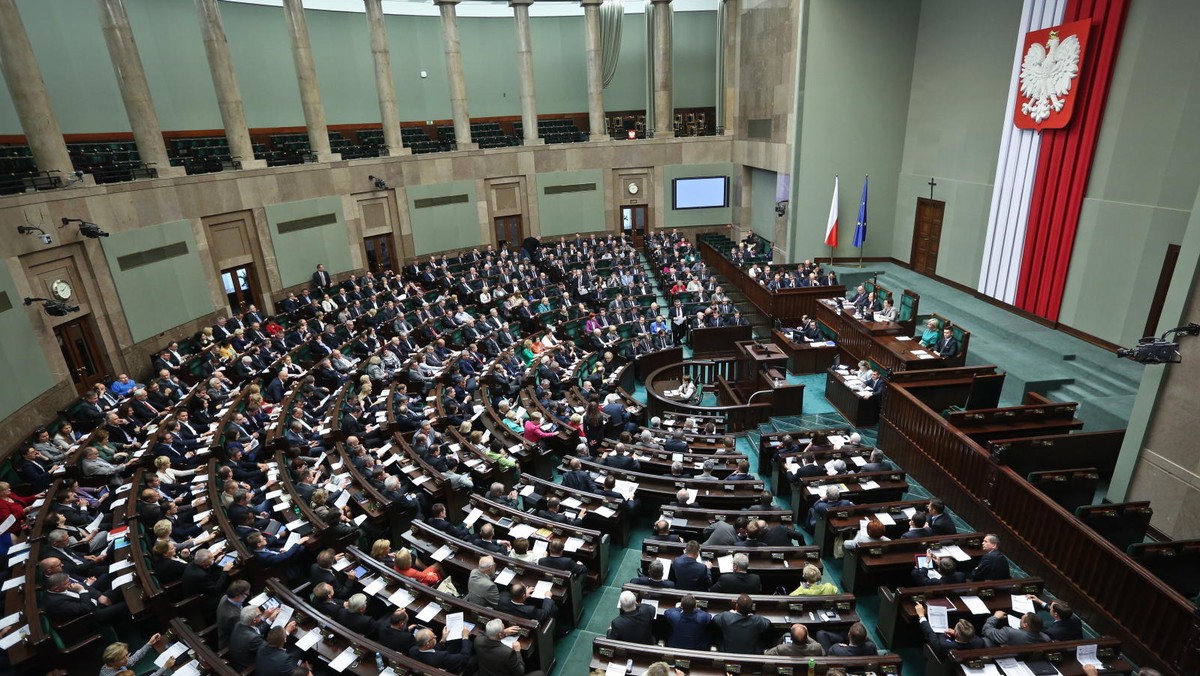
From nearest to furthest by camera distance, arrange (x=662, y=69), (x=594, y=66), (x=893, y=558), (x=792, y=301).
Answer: (x=893, y=558)
(x=792, y=301)
(x=594, y=66)
(x=662, y=69)

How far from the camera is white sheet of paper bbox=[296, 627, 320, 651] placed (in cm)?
518

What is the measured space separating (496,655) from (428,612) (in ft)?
3.15

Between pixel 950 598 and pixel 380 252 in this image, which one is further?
pixel 380 252

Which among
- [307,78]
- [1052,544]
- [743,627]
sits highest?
[307,78]

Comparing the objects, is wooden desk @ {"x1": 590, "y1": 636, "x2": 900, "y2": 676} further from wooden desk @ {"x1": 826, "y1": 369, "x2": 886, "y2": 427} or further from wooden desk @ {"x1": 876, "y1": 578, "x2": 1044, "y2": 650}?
wooden desk @ {"x1": 826, "y1": 369, "x2": 886, "y2": 427}

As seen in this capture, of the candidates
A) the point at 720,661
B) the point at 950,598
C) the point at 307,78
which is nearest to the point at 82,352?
the point at 307,78

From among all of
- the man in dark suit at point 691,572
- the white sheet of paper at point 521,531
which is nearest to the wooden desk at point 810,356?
the man in dark suit at point 691,572

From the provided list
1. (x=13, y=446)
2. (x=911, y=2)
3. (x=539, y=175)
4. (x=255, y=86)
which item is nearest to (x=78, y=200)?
(x=13, y=446)

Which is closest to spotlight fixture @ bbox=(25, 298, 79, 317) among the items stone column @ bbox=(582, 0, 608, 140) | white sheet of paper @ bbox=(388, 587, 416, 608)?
white sheet of paper @ bbox=(388, 587, 416, 608)

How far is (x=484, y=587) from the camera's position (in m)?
5.71

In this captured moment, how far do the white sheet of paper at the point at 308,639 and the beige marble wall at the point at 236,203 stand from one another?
27.2 ft

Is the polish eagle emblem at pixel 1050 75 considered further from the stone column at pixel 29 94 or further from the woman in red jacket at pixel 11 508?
the stone column at pixel 29 94

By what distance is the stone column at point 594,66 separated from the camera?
22172 mm

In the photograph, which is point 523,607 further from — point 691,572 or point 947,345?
point 947,345
